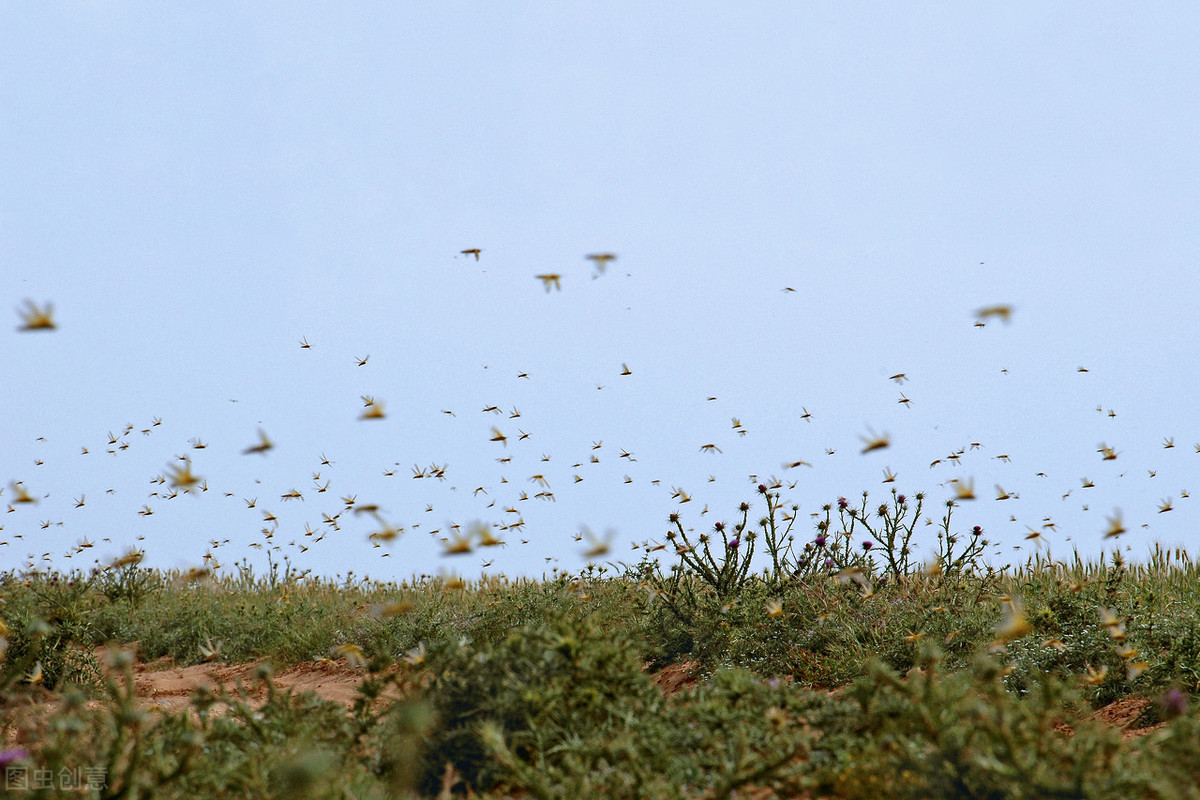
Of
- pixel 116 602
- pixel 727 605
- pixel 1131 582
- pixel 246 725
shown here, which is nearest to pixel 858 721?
pixel 246 725

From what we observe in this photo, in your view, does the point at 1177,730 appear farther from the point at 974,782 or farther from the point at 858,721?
the point at 858,721

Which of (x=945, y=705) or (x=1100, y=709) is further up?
(x=945, y=705)

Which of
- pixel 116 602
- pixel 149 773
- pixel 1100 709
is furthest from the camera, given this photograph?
pixel 116 602

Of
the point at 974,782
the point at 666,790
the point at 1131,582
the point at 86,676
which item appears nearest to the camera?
the point at 974,782

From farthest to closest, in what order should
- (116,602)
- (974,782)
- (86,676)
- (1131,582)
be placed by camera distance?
(116,602), (1131,582), (86,676), (974,782)

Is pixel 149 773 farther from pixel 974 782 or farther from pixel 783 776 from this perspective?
pixel 974 782

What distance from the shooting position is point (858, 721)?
151 inches

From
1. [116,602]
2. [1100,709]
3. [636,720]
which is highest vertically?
[116,602]

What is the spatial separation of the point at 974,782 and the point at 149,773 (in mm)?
3364

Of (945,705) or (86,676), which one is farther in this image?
(86,676)

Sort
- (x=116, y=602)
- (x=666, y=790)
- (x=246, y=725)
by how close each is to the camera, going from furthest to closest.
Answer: (x=116, y=602)
(x=246, y=725)
(x=666, y=790)

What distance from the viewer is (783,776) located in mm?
3363

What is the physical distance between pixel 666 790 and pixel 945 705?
118 centimetres

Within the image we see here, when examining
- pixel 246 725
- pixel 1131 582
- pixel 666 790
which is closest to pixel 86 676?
pixel 246 725
